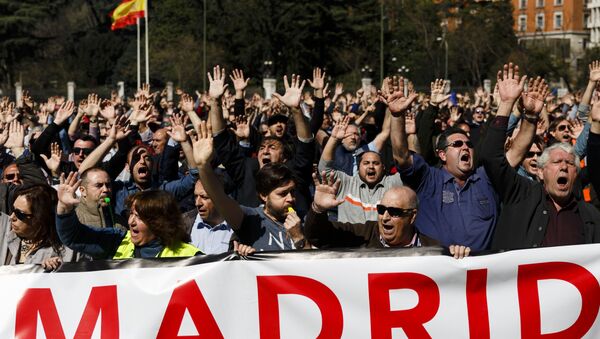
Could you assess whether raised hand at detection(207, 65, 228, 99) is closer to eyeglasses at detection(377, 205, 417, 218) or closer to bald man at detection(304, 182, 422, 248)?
bald man at detection(304, 182, 422, 248)

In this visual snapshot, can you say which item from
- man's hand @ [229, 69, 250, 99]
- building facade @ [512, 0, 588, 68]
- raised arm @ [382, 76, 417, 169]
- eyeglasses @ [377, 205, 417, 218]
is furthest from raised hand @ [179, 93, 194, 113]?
building facade @ [512, 0, 588, 68]

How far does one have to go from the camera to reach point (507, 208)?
6.66 m

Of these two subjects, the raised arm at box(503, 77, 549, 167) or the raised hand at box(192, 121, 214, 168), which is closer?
the raised hand at box(192, 121, 214, 168)

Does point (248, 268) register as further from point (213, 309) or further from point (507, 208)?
point (507, 208)

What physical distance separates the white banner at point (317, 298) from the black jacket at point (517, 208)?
0.57m

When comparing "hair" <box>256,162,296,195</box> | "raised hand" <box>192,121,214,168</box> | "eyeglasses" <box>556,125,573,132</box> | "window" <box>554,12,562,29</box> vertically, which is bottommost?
"hair" <box>256,162,296,195</box>

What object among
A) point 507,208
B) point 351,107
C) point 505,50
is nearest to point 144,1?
point 351,107

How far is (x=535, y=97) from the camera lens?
7.61 meters

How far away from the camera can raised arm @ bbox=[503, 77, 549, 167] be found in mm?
7297

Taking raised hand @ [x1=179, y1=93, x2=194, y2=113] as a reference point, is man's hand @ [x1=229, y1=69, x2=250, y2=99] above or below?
above

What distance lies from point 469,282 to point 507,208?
100 centimetres

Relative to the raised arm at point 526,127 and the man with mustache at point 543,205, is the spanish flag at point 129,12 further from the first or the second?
the man with mustache at point 543,205

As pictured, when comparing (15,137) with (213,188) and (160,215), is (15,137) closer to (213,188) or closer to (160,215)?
(213,188)

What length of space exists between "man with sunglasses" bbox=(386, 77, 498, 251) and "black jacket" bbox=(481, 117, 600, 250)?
0.19m
